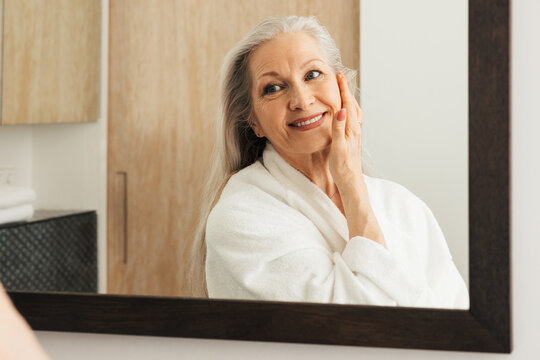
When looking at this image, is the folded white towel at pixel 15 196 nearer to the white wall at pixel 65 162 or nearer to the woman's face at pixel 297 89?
the white wall at pixel 65 162

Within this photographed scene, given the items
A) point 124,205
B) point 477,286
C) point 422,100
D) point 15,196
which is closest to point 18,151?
point 15,196

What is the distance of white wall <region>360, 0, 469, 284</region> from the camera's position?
868mm

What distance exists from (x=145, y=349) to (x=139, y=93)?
0.44 metres

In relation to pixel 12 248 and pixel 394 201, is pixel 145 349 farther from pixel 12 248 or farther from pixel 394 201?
pixel 394 201

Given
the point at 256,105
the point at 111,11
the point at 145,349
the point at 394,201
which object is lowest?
the point at 145,349

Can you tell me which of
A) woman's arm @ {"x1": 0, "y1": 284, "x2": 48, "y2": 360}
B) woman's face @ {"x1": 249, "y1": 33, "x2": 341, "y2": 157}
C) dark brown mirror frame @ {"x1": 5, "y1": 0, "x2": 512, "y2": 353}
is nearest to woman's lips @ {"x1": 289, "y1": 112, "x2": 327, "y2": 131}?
woman's face @ {"x1": 249, "y1": 33, "x2": 341, "y2": 157}

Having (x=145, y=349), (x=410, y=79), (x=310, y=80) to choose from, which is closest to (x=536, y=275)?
(x=410, y=79)

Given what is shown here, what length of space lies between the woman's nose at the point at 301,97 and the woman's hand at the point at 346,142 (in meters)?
0.05

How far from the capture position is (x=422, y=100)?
0.88 metres

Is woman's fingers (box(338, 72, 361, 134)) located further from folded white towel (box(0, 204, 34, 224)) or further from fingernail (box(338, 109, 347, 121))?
folded white towel (box(0, 204, 34, 224))

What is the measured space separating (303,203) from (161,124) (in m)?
0.28

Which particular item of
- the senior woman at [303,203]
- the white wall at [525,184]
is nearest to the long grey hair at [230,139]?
the senior woman at [303,203]

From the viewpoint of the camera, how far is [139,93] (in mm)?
972

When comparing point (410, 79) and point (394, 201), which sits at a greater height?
point (410, 79)
